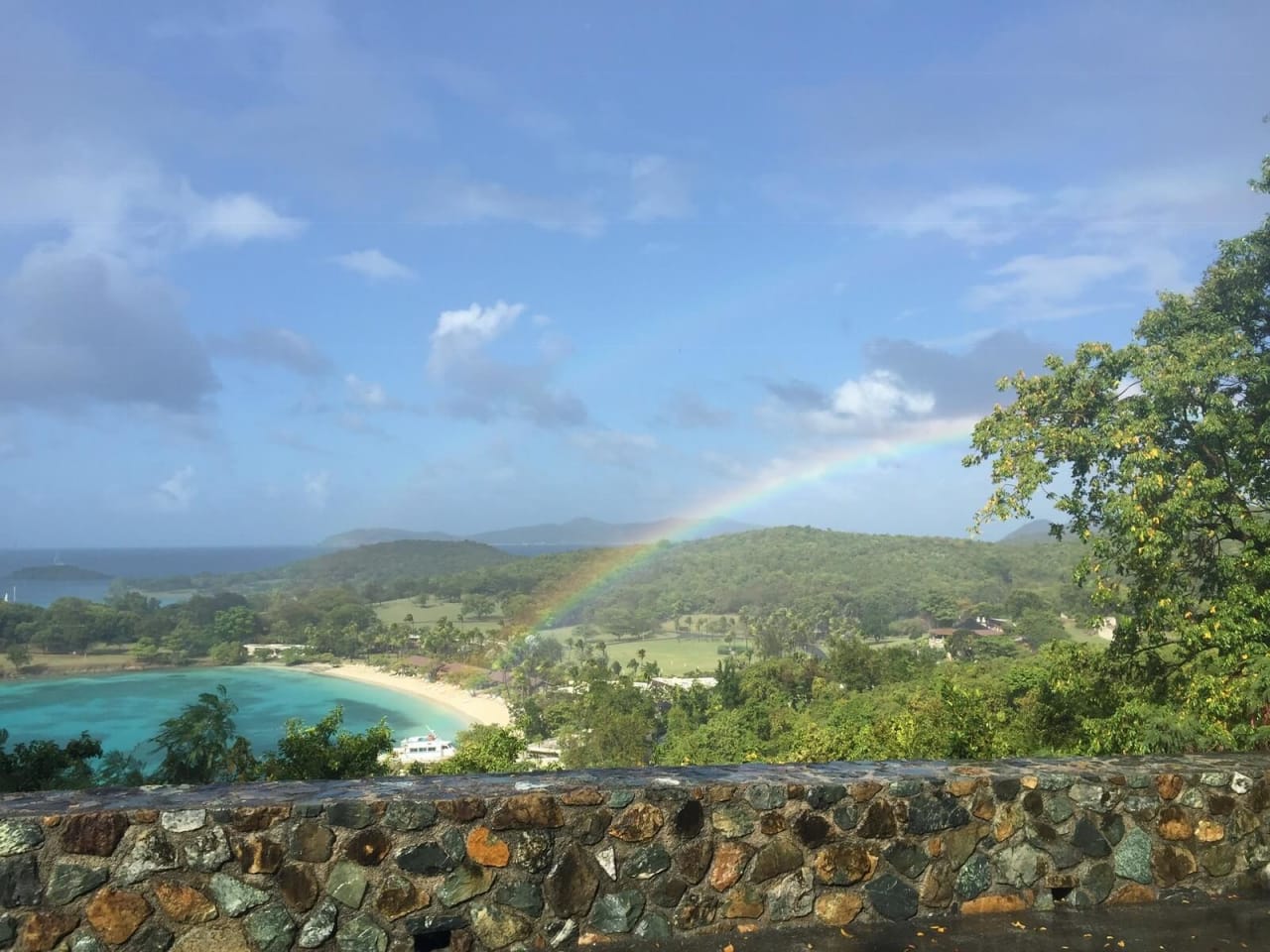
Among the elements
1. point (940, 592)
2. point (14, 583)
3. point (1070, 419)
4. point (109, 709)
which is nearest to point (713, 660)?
point (940, 592)

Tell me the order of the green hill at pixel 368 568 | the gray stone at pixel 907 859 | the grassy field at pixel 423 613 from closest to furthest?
the gray stone at pixel 907 859 → the grassy field at pixel 423 613 → the green hill at pixel 368 568

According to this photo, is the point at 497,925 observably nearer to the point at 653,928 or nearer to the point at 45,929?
the point at 653,928

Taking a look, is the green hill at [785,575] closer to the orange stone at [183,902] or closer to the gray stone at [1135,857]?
the gray stone at [1135,857]

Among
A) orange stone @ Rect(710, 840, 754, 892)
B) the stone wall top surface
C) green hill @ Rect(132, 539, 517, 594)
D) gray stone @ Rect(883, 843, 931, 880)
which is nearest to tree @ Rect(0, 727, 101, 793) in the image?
the stone wall top surface

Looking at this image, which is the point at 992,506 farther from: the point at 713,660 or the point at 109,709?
the point at 109,709

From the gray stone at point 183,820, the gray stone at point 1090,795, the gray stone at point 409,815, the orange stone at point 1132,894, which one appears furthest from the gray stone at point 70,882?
the orange stone at point 1132,894
